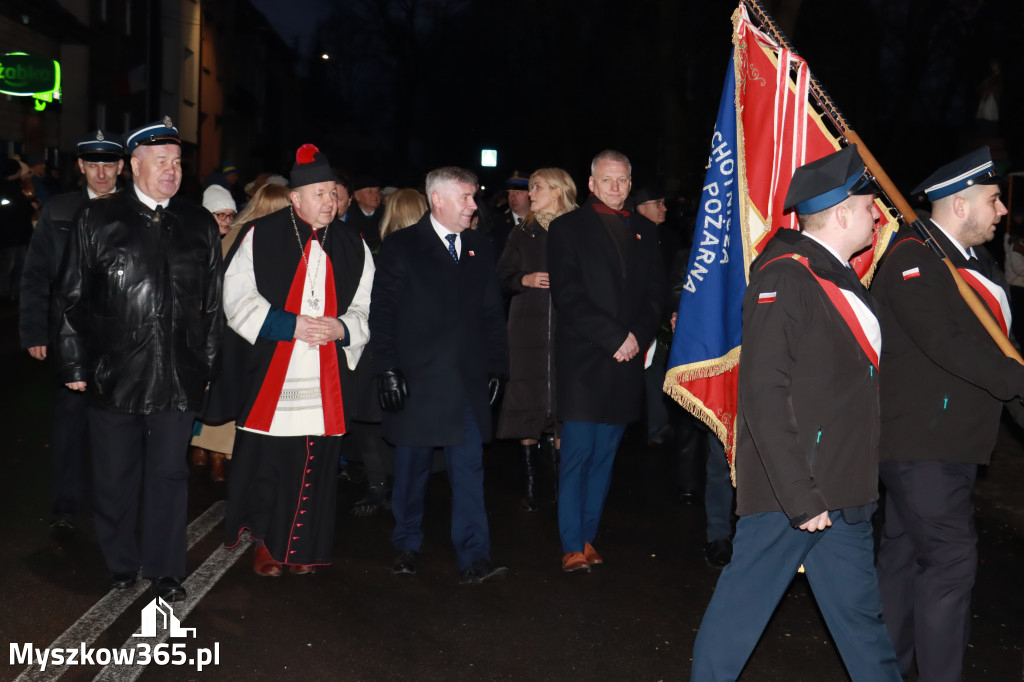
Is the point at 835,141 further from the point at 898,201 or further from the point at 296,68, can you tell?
the point at 296,68

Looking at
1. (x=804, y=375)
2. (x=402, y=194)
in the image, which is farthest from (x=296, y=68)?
(x=804, y=375)

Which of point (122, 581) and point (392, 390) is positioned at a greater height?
point (392, 390)

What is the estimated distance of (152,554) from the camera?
579cm

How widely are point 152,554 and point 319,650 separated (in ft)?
3.96

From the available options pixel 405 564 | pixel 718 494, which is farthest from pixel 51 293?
pixel 718 494

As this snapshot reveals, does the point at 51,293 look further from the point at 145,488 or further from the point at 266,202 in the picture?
the point at 145,488

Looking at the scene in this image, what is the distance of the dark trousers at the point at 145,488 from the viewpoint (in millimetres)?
5805

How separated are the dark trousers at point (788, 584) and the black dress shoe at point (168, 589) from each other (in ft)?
9.43

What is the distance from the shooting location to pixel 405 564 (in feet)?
20.6

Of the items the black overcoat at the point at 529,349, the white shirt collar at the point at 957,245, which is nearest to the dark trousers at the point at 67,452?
the black overcoat at the point at 529,349

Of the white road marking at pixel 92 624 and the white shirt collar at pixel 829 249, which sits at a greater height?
the white shirt collar at pixel 829 249

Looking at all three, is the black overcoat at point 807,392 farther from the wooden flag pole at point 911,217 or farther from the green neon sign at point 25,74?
the green neon sign at point 25,74

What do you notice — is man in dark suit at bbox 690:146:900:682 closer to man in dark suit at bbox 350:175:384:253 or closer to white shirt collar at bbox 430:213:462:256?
white shirt collar at bbox 430:213:462:256

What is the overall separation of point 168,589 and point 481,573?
5.25 ft
